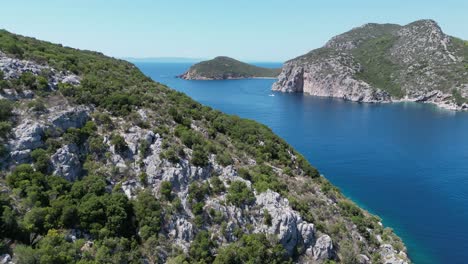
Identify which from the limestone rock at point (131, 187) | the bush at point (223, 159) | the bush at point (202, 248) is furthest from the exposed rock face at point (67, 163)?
the bush at point (223, 159)

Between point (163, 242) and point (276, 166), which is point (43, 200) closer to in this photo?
point (163, 242)

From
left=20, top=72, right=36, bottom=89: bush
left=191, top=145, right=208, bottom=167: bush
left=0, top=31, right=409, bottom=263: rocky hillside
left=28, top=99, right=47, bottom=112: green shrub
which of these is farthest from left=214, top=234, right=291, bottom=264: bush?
left=20, top=72, right=36, bottom=89: bush

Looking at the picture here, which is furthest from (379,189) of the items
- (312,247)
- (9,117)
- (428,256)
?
(9,117)

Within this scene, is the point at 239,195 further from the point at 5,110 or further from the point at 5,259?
the point at 5,110

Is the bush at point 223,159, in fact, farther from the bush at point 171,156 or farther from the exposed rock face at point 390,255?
the exposed rock face at point 390,255

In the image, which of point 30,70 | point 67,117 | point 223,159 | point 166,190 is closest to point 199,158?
point 223,159
